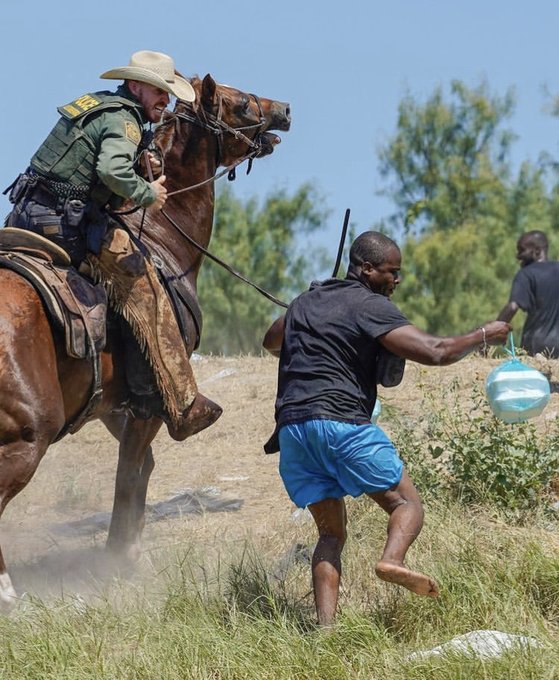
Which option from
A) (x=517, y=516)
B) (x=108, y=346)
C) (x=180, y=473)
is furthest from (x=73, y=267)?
(x=180, y=473)

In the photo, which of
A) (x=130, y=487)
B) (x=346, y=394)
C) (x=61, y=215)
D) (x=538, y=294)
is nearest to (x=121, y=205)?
(x=61, y=215)

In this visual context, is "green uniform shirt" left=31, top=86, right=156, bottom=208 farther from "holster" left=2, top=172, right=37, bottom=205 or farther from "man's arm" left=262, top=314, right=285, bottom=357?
"man's arm" left=262, top=314, right=285, bottom=357

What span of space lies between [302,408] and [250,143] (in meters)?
3.12

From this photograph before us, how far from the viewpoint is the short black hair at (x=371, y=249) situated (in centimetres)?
590

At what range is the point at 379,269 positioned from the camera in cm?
591

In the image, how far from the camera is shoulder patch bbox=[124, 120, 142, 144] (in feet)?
22.5

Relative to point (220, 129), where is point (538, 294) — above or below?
below

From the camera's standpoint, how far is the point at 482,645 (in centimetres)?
520

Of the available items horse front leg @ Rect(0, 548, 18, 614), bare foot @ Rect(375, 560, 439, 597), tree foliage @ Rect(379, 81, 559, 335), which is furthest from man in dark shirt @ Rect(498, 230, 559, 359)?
tree foliage @ Rect(379, 81, 559, 335)

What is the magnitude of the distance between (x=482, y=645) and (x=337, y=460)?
1043 millimetres

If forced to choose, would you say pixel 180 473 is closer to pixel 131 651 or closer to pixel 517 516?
pixel 517 516

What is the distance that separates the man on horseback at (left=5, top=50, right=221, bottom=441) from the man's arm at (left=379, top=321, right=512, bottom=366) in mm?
2030

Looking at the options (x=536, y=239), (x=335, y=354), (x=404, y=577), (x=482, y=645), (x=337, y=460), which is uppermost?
(x=536, y=239)

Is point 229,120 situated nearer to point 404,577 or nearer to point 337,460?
point 337,460
